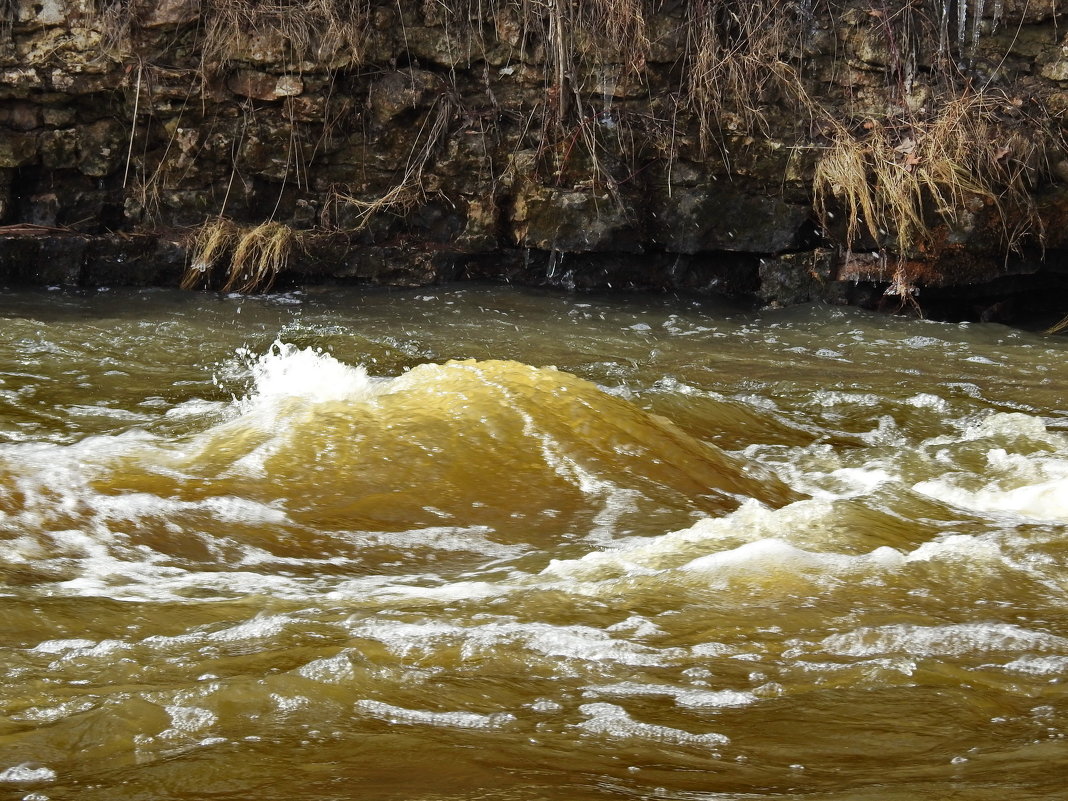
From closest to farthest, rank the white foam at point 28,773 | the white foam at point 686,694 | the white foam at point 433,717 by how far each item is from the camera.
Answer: the white foam at point 28,773
the white foam at point 433,717
the white foam at point 686,694

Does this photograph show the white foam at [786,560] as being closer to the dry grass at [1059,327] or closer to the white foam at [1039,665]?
the white foam at [1039,665]

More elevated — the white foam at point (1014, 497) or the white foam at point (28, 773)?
the white foam at point (1014, 497)

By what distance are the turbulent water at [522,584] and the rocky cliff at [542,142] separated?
8.34 ft

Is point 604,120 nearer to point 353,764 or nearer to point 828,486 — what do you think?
point 828,486

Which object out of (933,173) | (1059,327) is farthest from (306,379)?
(1059,327)

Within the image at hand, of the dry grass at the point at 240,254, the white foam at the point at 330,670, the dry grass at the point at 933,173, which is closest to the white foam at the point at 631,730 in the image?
the white foam at the point at 330,670

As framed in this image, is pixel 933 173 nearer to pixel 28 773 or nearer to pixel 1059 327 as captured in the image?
pixel 1059 327

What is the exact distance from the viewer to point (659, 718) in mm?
1959

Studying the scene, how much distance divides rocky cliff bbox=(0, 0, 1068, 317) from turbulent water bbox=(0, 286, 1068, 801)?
2.54m

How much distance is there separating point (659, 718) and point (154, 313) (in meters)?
6.39

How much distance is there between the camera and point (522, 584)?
9.29ft

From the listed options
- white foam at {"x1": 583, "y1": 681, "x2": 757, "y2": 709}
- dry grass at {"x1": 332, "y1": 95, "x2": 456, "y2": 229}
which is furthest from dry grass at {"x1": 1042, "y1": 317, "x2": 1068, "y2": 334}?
white foam at {"x1": 583, "y1": 681, "x2": 757, "y2": 709}

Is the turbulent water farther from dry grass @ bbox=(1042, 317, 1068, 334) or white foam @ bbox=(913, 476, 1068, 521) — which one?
dry grass @ bbox=(1042, 317, 1068, 334)

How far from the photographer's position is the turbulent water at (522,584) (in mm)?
1769
